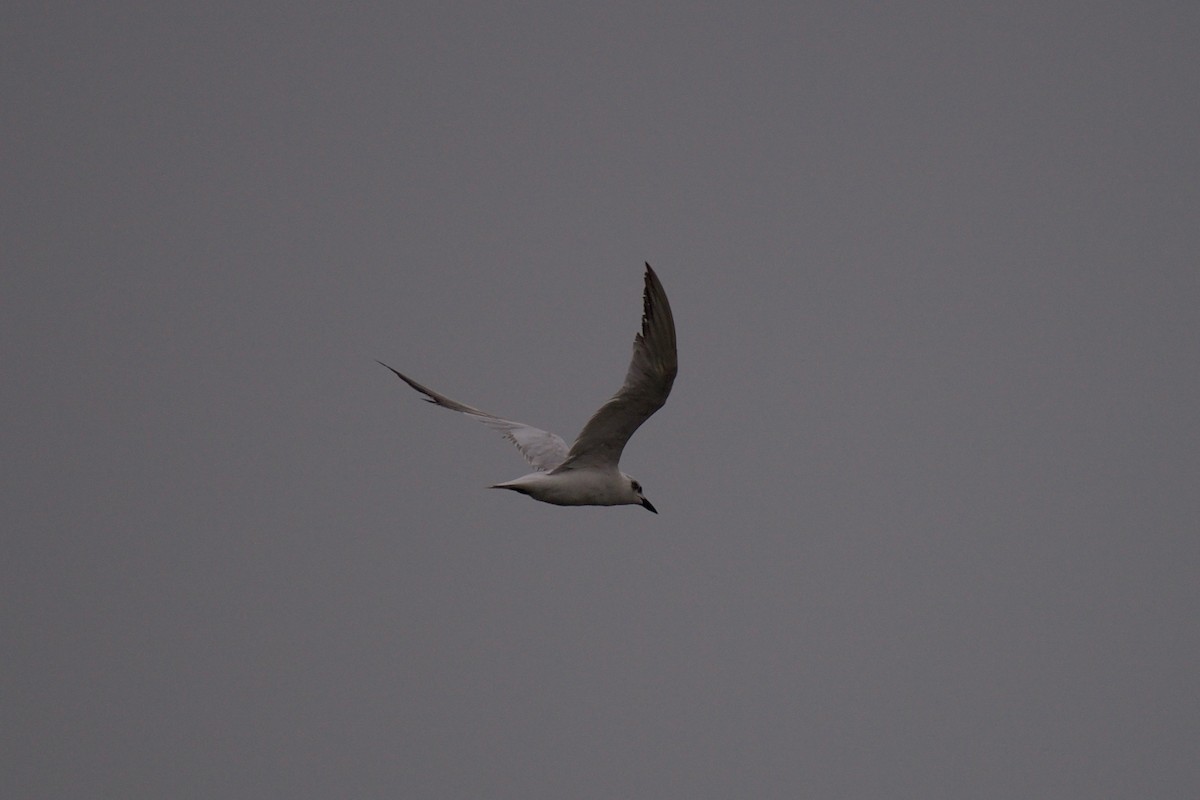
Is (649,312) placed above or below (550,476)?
above

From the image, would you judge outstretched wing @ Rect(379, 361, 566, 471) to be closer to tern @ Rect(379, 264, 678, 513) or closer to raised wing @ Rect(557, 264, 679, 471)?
tern @ Rect(379, 264, 678, 513)

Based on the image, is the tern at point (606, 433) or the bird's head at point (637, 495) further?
the bird's head at point (637, 495)

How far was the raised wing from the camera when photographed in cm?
1217

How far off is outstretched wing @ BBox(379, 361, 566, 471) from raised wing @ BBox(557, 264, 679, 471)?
1.02 meters

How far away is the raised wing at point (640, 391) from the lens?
39.9 feet

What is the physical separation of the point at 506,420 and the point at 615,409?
4.12m

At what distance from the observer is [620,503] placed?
15.0 m

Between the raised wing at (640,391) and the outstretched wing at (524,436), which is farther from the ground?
the raised wing at (640,391)

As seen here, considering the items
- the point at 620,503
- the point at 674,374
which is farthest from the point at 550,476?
the point at 674,374

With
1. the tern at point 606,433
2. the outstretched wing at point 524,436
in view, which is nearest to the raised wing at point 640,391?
the tern at point 606,433

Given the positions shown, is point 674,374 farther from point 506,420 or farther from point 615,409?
point 506,420

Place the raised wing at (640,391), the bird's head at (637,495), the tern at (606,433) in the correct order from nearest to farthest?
the raised wing at (640,391)
the tern at (606,433)
the bird's head at (637,495)

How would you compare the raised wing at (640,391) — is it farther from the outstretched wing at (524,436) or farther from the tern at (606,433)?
the outstretched wing at (524,436)

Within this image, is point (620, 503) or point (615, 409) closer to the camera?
point (615, 409)
